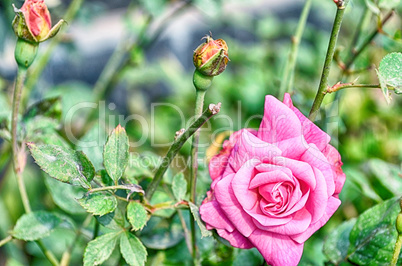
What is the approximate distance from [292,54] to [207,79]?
0.98 feet

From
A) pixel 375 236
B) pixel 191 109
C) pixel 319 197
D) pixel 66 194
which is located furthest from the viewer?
pixel 191 109

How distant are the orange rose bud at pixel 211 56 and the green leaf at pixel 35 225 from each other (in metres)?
0.28

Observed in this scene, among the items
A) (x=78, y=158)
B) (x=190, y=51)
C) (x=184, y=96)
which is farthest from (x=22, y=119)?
(x=190, y=51)

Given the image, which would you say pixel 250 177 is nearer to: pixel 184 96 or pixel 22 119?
pixel 22 119

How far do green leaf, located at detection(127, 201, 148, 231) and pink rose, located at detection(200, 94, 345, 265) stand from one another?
56 mm

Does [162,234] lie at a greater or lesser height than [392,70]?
lesser

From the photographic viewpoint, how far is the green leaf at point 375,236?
19.8 inches

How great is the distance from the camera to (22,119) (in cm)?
64

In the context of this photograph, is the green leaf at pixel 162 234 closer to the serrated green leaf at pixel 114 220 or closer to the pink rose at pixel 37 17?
the serrated green leaf at pixel 114 220

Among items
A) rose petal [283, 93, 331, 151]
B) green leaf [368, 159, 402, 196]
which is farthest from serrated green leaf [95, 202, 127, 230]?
green leaf [368, 159, 402, 196]

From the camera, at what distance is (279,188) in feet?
1.40

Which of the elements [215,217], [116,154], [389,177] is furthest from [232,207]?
[389,177]

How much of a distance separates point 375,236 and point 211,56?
0.28 m

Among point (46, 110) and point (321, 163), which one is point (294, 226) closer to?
point (321, 163)
